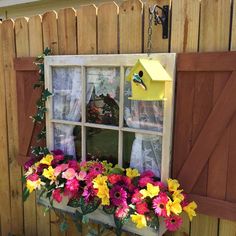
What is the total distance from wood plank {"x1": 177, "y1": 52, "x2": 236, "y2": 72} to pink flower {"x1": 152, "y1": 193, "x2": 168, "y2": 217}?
29.1 inches

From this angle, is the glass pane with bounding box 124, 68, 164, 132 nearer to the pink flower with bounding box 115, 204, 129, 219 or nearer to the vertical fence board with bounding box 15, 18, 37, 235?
the pink flower with bounding box 115, 204, 129, 219

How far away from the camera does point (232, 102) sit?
1649 millimetres

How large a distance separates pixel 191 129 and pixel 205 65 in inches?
14.9

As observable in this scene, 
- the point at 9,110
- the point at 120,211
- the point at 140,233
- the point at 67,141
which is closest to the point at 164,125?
the point at 120,211

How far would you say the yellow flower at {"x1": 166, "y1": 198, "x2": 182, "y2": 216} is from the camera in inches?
65.8

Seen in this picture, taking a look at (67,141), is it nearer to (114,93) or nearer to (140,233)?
(114,93)

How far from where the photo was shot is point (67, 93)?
225cm

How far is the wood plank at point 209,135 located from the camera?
1.65 metres

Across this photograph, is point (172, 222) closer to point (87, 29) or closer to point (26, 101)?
point (87, 29)

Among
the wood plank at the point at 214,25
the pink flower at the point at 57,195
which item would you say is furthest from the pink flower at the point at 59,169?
Answer: the wood plank at the point at 214,25

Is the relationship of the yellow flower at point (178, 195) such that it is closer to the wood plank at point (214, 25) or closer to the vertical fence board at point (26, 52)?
the wood plank at point (214, 25)

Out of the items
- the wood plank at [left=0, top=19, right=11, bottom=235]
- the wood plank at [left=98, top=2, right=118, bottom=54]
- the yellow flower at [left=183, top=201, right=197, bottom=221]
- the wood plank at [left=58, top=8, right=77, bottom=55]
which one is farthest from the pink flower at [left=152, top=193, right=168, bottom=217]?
the wood plank at [left=0, top=19, right=11, bottom=235]

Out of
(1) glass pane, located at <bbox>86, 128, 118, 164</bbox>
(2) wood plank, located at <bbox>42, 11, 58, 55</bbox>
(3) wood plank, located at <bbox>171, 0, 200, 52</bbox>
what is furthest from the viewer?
(2) wood plank, located at <bbox>42, 11, 58, 55</bbox>

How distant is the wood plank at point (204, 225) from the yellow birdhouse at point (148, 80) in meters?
0.79
